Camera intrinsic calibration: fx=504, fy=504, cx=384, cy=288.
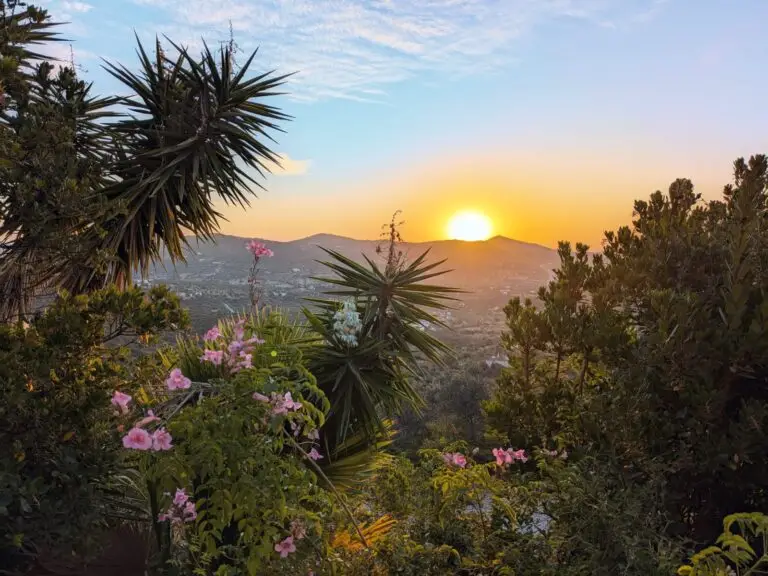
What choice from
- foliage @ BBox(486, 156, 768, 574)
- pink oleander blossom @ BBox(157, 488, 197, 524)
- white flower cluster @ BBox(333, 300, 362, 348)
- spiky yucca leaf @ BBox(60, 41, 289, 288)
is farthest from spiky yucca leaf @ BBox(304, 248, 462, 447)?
spiky yucca leaf @ BBox(60, 41, 289, 288)

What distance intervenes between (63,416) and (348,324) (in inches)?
73.0

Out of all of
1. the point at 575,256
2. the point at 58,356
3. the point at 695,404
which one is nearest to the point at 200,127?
the point at 58,356

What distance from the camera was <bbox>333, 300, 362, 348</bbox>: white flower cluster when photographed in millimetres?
3721

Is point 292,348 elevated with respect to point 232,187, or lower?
lower

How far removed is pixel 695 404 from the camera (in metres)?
3.04

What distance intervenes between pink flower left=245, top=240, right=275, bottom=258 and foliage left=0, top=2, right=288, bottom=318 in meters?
1.19

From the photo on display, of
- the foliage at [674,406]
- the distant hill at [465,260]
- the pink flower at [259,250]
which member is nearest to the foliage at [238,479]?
the pink flower at [259,250]

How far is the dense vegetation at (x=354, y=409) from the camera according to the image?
247 cm

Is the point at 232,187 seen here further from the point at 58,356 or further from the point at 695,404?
the point at 695,404

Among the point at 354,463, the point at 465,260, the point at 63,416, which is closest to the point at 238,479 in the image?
the point at 63,416

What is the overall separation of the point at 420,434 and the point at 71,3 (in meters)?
12.8

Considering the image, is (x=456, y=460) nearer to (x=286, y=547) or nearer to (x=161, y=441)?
(x=286, y=547)

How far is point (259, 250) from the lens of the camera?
3.51 m

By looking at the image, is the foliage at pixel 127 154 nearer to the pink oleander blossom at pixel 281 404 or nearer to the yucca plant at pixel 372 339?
the yucca plant at pixel 372 339
